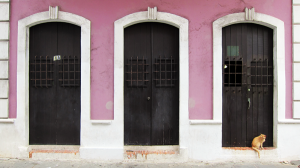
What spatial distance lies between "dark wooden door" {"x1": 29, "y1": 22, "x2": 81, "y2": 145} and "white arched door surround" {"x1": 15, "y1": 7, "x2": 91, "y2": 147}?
142 mm

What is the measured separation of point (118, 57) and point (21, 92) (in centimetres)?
247

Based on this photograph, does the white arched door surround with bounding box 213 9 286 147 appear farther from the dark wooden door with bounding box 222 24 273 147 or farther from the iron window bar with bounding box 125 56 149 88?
the iron window bar with bounding box 125 56 149 88

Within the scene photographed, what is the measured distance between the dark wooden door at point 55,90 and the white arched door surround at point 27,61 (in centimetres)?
14

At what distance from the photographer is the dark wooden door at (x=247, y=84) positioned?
455 cm

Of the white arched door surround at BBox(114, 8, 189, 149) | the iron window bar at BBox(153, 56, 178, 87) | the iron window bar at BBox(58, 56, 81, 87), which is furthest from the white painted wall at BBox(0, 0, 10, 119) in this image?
the iron window bar at BBox(153, 56, 178, 87)

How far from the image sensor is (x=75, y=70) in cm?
456

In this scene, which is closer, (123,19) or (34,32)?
(123,19)

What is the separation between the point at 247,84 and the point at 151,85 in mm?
2351

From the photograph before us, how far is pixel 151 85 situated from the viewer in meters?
4.52

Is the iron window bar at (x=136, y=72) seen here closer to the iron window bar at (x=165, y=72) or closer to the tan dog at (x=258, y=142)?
the iron window bar at (x=165, y=72)

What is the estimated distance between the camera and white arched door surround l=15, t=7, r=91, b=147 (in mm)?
4383

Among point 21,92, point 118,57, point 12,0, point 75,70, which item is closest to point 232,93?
point 118,57

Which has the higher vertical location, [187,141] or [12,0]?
[12,0]

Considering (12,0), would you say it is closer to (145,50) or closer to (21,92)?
(21,92)
